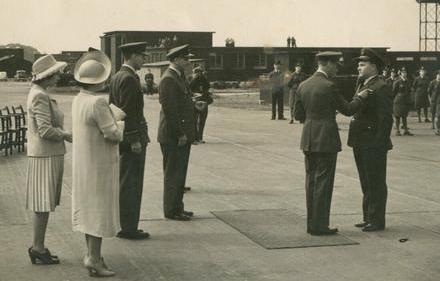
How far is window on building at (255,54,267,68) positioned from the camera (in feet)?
232

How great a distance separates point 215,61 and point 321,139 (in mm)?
61486

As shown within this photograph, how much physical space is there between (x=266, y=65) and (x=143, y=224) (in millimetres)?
63242

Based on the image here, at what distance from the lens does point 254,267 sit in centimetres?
680

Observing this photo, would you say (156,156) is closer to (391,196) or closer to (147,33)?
(391,196)

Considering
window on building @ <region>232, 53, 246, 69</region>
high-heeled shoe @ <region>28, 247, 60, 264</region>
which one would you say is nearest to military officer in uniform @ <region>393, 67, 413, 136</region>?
high-heeled shoe @ <region>28, 247, 60, 264</region>

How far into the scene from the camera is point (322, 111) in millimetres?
8141

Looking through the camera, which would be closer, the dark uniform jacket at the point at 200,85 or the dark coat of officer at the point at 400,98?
the dark uniform jacket at the point at 200,85

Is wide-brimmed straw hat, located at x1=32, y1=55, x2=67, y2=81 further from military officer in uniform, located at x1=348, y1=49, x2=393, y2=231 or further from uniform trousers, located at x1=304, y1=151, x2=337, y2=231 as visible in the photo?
military officer in uniform, located at x1=348, y1=49, x2=393, y2=231

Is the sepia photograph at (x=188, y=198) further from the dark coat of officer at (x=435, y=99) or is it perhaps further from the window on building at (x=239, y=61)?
the window on building at (x=239, y=61)

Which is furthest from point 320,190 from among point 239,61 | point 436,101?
point 239,61

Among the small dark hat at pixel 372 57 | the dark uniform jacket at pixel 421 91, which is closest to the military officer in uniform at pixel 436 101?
the dark uniform jacket at pixel 421 91

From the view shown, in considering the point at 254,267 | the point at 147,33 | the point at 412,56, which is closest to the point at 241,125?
the point at 254,267

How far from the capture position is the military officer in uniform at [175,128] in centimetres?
891

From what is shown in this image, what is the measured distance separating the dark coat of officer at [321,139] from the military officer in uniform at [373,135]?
240mm
